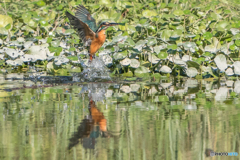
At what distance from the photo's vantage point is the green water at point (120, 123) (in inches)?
82.3

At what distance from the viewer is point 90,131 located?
2475mm

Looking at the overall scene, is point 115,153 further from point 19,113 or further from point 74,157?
point 19,113

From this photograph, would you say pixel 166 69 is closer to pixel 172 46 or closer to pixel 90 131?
pixel 172 46

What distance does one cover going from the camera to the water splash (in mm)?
5075

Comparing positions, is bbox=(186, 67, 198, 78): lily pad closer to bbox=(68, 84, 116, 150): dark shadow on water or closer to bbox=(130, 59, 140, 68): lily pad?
bbox=(130, 59, 140, 68): lily pad

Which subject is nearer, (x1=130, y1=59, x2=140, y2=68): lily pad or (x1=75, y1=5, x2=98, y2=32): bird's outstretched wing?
(x1=130, y1=59, x2=140, y2=68): lily pad

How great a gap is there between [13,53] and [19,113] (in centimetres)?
302

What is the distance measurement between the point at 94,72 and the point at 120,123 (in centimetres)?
265

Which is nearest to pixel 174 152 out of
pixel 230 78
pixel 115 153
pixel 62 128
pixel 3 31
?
pixel 115 153

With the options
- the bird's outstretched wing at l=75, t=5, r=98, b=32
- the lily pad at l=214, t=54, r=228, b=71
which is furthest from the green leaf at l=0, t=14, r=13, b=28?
the lily pad at l=214, t=54, r=228, b=71

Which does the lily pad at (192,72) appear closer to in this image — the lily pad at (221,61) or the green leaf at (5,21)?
the lily pad at (221,61)

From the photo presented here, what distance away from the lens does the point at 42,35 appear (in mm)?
6824

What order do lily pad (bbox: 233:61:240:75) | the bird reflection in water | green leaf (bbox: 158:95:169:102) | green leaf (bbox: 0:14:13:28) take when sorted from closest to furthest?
1. the bird reflection in water
2. green leaf (bbox: 158:95:169:102)
3. lily pad (bbox: 233:61:240:75)
4. green leaf (bbox: 0:14:13:28)

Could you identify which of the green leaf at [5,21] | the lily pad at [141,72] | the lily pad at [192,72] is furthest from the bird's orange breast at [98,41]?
the green leaf at [5,21]
